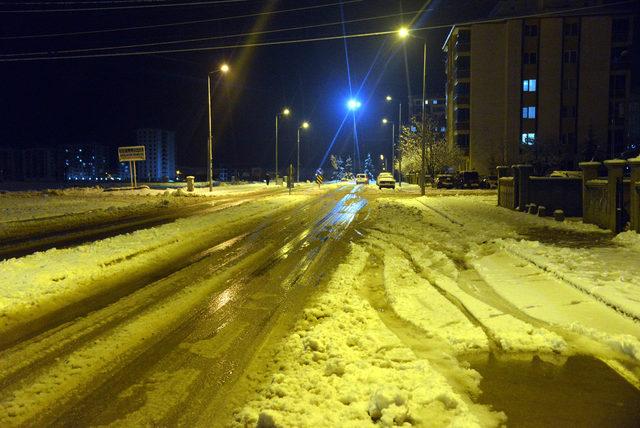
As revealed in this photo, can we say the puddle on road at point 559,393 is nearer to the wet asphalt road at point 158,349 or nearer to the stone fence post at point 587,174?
the wet asphalt road at point 158,349

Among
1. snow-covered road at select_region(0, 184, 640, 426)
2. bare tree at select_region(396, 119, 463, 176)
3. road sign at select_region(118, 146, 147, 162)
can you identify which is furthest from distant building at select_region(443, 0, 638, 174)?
snow-covered road at select_region(0, 184, 640, 426)

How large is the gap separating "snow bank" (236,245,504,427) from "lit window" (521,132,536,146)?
70.6 m

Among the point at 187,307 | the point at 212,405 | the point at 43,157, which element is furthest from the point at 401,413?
the point at 43,157

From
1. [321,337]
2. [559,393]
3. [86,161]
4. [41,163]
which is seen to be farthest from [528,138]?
[86,161]

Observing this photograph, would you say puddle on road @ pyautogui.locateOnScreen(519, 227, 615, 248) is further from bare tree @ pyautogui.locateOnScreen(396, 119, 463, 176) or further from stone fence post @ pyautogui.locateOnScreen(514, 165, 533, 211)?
bare tree @ pyautogui.locateOnScreen(396, 119, 463, 176)

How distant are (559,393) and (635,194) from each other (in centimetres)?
1099

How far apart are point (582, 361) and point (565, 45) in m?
74.3

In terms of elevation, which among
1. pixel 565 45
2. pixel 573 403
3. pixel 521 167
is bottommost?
pixel 573 403

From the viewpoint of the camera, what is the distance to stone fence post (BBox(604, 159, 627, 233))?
14383mm

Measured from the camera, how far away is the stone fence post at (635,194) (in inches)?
519

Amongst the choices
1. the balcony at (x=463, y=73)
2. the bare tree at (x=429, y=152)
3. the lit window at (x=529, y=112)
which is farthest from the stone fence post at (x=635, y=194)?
the balcony at (x=463, y=73)

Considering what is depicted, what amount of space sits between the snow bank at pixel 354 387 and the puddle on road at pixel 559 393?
0.65ft

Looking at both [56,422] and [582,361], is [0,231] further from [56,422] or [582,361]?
[582,361]

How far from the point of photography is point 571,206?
20656 mm
